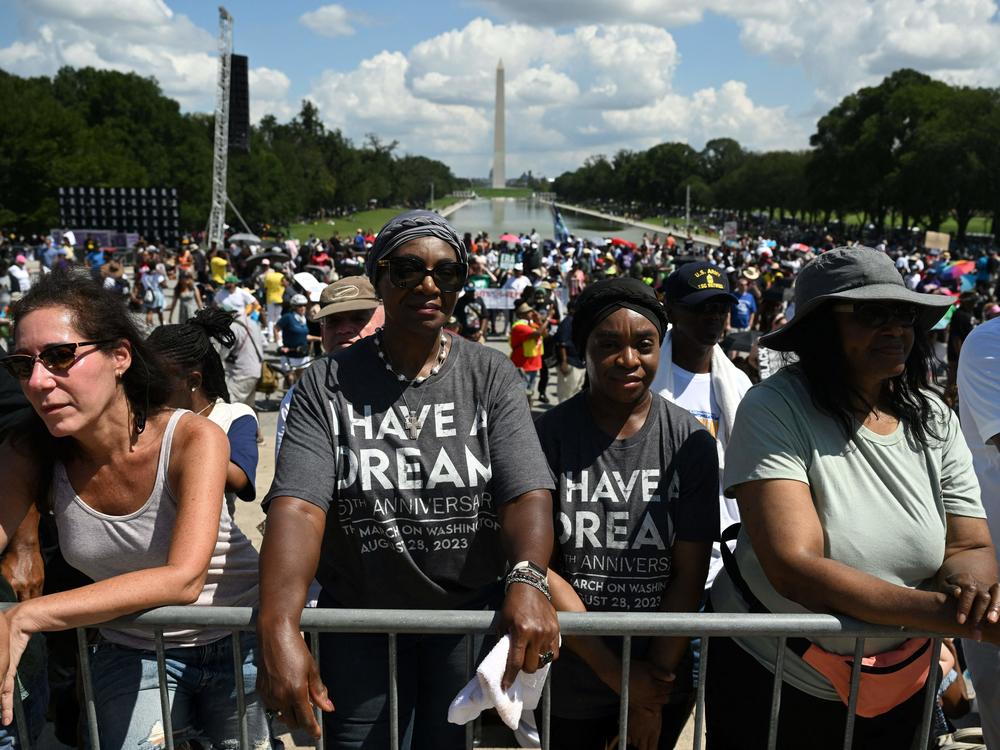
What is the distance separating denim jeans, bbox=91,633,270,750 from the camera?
7.93ft

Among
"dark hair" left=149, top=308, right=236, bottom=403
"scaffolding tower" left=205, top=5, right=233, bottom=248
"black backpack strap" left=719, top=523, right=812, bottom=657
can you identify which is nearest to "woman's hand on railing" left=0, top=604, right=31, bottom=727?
"dark hair" left=149, top=308, right=236, bottom=403

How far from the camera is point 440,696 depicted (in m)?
2.43

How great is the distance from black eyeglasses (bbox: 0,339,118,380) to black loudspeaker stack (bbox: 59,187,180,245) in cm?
4044

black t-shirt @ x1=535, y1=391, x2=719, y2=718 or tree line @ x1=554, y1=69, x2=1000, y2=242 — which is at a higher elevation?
tree line @ x1=554, y1=69, x2=1000, y2=242

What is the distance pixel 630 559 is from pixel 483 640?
566 mm

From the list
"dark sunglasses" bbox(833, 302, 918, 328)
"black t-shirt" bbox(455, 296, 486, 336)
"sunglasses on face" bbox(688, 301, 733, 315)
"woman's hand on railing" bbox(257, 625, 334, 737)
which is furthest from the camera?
"black t-shirt" bbox(455, 296, 486, 336)

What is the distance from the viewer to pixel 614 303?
116 inches

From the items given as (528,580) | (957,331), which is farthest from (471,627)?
(957,331)

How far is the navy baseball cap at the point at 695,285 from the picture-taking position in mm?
4070

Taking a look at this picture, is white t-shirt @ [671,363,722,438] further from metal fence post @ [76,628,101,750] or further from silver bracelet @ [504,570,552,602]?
metal fence post @ [76,628,101,750]

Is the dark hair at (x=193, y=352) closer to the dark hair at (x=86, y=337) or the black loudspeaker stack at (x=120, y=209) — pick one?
the dark hair at (x=86, y=337)

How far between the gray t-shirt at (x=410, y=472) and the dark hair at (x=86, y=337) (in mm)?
467

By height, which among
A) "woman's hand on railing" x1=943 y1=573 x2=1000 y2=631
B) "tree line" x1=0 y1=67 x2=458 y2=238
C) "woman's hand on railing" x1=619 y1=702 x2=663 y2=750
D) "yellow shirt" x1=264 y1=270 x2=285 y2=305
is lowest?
"woman's hand on railing" x1=619 y1=702 x2=663 y2=750

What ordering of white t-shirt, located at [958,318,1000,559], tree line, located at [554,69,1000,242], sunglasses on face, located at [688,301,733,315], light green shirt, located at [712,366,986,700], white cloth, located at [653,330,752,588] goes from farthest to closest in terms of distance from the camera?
tree line, located at [554,69,1000,242], sunglasses on face, located at [688,301,733,315], white cloth, located at [653,330,752,588], white t-shirt, located at [958,318,1000,559], light green shirt, located at [712,366,986,700]
